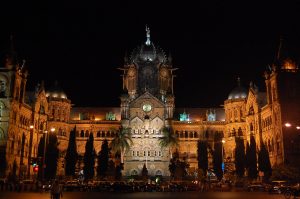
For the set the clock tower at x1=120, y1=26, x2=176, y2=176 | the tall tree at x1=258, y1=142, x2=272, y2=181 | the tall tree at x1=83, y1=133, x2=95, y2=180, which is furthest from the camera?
the clock tower at x1=120, y1=26, x2=176, y2=176

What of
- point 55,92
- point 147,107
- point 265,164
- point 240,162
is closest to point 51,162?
point 240,162

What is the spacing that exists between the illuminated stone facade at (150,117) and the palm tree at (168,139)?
3.39 meters

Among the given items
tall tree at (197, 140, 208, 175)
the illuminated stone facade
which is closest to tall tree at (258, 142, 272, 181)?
the illuminated stone facade

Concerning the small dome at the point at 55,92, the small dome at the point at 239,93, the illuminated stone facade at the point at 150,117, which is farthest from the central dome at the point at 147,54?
the small dome at the point at 239,93

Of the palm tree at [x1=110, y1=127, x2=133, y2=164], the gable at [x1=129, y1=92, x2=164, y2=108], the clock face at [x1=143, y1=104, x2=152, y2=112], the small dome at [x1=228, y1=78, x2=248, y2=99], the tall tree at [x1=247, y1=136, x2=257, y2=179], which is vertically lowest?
the tall tree at [x1=247, y1=136, x2=257, y2=179]

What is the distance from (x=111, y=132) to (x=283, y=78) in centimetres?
5107

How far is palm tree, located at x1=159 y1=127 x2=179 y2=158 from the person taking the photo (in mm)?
93562

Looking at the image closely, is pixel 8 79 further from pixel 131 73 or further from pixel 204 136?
pixel 204 136

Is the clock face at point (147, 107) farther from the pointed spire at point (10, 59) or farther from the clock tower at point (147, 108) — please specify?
the pointed spire at point (10, 59)

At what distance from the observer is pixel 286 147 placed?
7081 centimetres

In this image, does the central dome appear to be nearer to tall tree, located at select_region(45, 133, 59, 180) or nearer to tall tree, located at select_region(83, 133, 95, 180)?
tall tree, located at select_region(83, 133, 95, 180)

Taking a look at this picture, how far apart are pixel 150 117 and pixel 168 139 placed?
1046 centimetres

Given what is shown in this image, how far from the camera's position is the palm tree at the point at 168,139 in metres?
93.6

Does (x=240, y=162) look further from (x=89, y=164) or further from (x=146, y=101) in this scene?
(x=146, y=101)
